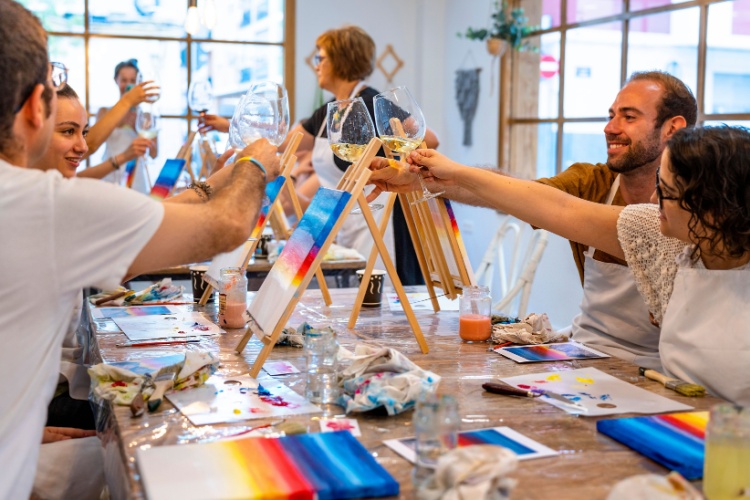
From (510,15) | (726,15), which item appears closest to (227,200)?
(726,15)

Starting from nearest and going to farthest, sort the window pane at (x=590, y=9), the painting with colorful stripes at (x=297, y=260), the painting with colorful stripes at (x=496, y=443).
A: 1. the painting with colorful stripes at (x=496, y=443)
2. the painting with colorful stripes at (x=297, y=260)
3. the window pane at (x=590, y=9)

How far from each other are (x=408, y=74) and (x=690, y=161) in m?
5.32

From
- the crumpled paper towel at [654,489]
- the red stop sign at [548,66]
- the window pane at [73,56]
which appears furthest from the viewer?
the window pane at [73,56]

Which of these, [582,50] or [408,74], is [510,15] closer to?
[582,50]

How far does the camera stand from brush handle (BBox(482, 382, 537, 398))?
166 cm

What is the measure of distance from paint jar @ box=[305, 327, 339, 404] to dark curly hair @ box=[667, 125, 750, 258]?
2.56ft

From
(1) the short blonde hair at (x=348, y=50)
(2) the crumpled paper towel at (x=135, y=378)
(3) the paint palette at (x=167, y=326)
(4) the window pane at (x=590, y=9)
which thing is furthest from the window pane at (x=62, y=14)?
(2) the crumpled paper towel at (x=135, y=378)

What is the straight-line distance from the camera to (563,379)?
1.80 m

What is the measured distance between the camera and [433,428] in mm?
1189

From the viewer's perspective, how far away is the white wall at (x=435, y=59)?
6129 millimetres

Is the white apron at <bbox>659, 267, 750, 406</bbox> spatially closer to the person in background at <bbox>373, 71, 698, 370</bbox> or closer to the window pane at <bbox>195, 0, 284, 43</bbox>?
the person in background at <bbox>373, 71, 698, 370</bbox>

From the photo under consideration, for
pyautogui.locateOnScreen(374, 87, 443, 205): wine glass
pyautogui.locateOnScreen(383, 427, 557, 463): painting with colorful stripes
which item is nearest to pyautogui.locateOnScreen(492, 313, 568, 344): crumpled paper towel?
pyautogui.locateOnScreen(374, 87, 443, 205): wine glass

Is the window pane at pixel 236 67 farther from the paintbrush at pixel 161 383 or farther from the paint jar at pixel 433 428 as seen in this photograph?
the paint jar at pixel 433 428

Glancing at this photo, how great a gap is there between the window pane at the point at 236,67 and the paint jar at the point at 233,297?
4471mm
